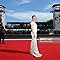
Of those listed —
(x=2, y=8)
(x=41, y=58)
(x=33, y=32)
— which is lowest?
(x=41, y=58)

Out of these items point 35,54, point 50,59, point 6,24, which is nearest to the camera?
point 50,59

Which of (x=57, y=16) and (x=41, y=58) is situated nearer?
(x=41, y=58)

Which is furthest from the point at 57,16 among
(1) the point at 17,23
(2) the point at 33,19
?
(2) the point at 33,19

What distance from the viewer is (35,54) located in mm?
14875

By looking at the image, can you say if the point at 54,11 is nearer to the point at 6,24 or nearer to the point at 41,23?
the point at 41,23

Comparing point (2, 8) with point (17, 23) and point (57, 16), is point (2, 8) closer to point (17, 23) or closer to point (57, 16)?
point (17, 23)

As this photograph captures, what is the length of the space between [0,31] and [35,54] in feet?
50.7

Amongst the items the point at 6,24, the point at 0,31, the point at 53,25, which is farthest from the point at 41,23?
the point at 0,31

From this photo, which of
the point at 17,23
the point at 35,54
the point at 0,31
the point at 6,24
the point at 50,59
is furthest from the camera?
the point at 17,23

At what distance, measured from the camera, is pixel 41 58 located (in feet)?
45.0

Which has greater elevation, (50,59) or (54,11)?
(54,11)

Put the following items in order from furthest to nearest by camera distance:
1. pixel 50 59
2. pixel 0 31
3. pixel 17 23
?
pixel 17 23 < pixel 0 31 < pixel 50 59

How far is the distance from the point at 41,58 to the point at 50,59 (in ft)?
2.19

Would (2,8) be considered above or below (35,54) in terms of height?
above
